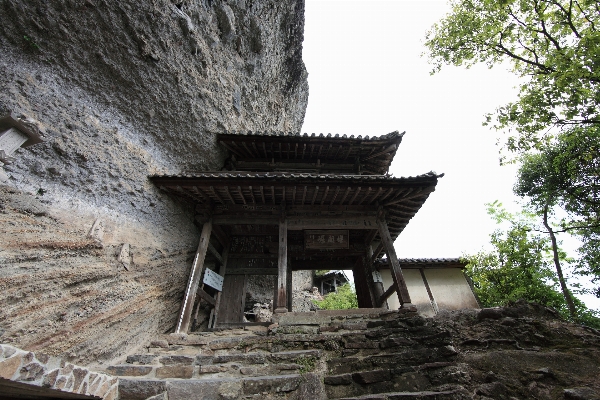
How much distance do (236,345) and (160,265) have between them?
2.74m

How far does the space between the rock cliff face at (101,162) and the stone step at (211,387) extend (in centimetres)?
83

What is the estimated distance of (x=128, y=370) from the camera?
4406mm

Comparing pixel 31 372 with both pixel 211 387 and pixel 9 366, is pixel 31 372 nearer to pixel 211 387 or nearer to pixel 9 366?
pixel 9 366

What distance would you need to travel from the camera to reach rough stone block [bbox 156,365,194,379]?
4.43m

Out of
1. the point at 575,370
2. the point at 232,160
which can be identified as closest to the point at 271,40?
the point at 232,160

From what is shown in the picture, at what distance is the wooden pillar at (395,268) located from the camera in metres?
6.56

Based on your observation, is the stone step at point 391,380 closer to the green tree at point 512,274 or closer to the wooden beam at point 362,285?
the wooden beam at point 362,285

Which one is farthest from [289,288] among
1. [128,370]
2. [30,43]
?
[30,43]

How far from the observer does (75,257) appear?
174 inches

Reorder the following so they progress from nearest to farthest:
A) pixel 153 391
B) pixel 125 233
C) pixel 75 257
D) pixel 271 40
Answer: pixel 153 391
pixel 75 257
pixel 125 233
pixel 271 40

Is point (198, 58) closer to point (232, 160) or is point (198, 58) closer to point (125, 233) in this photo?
point (232, 160)

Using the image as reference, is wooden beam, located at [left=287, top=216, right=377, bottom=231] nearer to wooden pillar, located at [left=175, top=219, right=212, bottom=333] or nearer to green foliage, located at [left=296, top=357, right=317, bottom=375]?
wooden pillar, located at [left=175, top=219, right=212, bottom=333]

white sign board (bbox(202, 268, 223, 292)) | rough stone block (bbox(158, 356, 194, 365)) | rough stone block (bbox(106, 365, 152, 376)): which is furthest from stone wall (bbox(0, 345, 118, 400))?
white sign board (bbox(202, 268, 223, 292))

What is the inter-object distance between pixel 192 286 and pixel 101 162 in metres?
3.52
